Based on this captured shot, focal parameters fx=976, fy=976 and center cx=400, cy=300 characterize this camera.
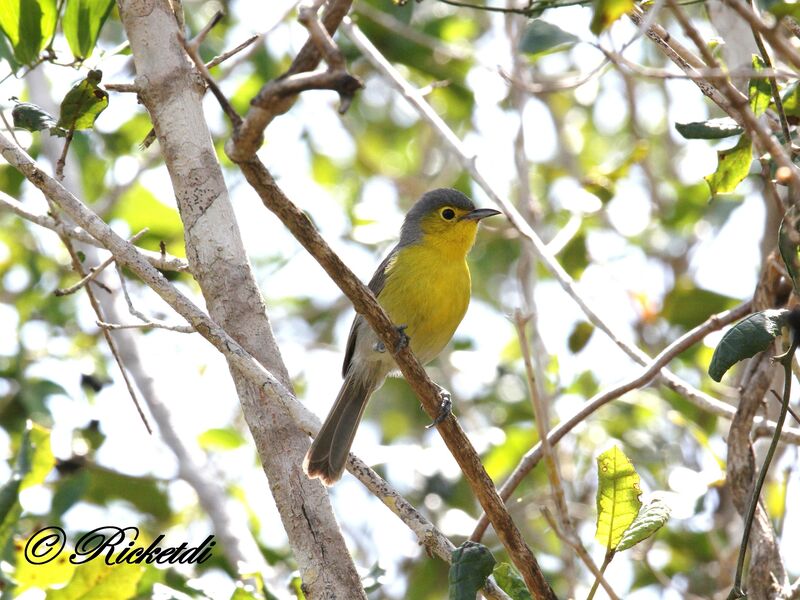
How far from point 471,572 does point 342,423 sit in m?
2.61

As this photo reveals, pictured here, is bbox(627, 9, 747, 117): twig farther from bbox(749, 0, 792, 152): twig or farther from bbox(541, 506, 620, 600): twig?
bbox(541, 506, 620, 600): twig

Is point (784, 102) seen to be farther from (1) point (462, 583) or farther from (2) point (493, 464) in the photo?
(2) point (493, 464)

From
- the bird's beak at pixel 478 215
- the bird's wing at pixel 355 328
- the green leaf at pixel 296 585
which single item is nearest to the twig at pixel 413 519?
the green leaf at pixel 296 585

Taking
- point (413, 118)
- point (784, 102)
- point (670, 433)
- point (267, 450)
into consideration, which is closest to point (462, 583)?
point (267, 450)

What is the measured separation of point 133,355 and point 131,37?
2.40 m

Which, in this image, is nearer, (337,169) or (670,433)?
(670,433)

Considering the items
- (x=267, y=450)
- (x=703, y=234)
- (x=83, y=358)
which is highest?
(x=703, y=234)

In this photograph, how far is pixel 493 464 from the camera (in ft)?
16.7

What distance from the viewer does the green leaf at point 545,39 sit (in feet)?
9.53

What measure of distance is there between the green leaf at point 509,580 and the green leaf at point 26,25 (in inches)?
89.5

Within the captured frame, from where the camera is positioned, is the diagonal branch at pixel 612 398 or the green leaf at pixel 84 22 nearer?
the diagonal branch at pixel 612 398

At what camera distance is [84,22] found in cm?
334

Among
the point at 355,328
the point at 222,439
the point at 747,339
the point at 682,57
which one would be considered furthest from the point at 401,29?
the point at 747,339

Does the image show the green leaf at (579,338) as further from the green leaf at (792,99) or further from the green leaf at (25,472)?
the green leaf at (25,472)
